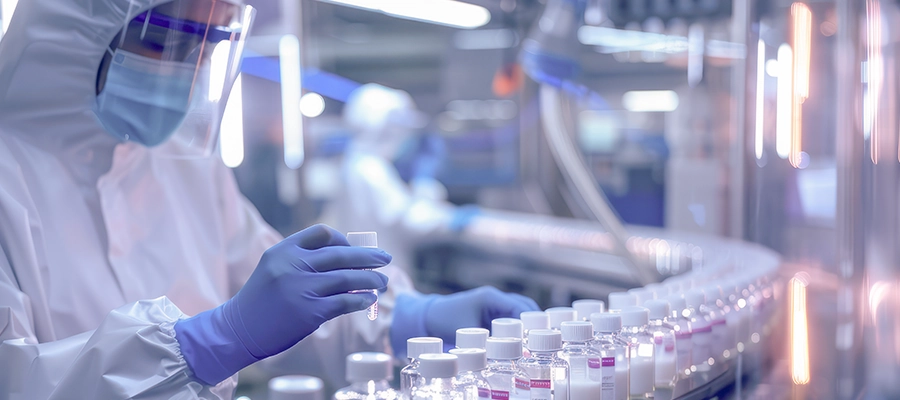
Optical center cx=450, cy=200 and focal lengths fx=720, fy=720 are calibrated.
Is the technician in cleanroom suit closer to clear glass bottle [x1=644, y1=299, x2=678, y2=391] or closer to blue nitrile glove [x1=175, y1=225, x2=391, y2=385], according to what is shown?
blue nitrile glove [x1=175, y1=225, x2=391, y2=385]

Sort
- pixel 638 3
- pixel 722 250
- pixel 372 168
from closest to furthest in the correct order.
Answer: pixel 722 250 < pixel 638 3 < pixel 372 168

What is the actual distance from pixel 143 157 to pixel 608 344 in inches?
38.0

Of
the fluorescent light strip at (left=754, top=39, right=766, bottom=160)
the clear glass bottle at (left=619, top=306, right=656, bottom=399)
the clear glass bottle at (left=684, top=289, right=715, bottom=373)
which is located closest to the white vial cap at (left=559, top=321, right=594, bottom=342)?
the clear glass bottle at (left=619, top=306, right=656, bottom=399)

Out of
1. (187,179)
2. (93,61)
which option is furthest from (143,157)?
(93,61)

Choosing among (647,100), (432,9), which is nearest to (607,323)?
(432,9)

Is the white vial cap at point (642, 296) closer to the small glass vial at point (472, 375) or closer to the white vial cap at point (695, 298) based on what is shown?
the white vial cap at point (695, 298)

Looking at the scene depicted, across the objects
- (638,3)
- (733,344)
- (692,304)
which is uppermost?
(638,3)

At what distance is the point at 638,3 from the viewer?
7.76ft

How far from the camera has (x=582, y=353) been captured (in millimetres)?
980

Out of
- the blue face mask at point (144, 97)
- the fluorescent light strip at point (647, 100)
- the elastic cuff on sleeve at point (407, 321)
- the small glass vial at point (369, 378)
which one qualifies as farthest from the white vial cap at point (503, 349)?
the fluorescent light strip at point (647, 100)

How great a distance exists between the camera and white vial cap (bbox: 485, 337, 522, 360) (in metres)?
0.88

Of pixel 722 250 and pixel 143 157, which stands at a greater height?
pixel 143 157

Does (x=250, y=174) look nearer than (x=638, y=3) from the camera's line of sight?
No

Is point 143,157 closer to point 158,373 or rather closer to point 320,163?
point 158,373
